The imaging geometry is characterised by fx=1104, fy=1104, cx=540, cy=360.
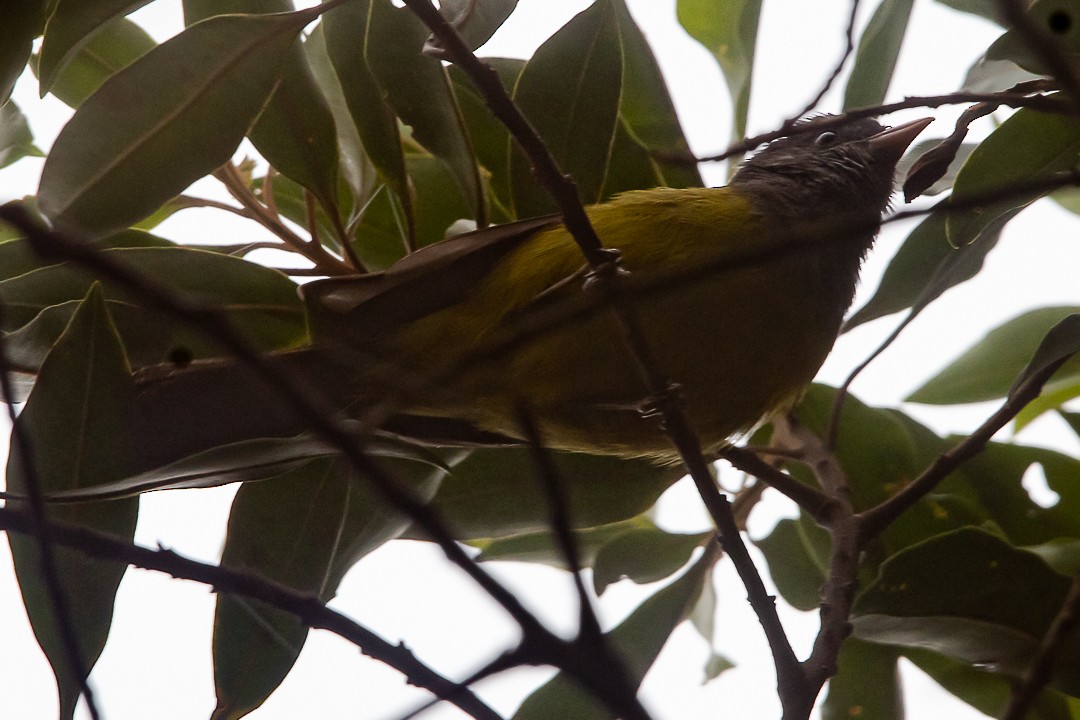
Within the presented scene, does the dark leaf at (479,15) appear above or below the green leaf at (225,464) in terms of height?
above

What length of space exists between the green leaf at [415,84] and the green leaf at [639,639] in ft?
2.97

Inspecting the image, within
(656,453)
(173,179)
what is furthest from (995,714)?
(173,179)

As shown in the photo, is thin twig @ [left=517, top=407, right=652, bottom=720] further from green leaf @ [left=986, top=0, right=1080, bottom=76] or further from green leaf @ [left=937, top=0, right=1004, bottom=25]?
green leaf @ [left=937, top=0, right=1004, bottom=25]

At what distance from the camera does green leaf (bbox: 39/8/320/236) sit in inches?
64.8

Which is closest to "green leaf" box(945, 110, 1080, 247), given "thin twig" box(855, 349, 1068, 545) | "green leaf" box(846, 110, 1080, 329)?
"green leaf" box(846, 110, 1080, 329)

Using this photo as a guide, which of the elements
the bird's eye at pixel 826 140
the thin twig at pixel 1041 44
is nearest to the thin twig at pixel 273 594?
the thin twig at pixel 1041 44

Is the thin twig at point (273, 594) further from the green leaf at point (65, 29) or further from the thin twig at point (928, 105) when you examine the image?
the green leaf at point (65, 29)

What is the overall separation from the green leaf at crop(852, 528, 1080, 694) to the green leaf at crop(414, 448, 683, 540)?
560 mm

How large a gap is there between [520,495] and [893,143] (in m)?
1.31

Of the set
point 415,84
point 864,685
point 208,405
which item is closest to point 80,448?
point 208,405

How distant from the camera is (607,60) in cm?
203

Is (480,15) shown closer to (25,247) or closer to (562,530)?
(25,247)

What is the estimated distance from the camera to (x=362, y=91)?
80.0 inches

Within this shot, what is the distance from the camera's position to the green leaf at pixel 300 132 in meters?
2.02
